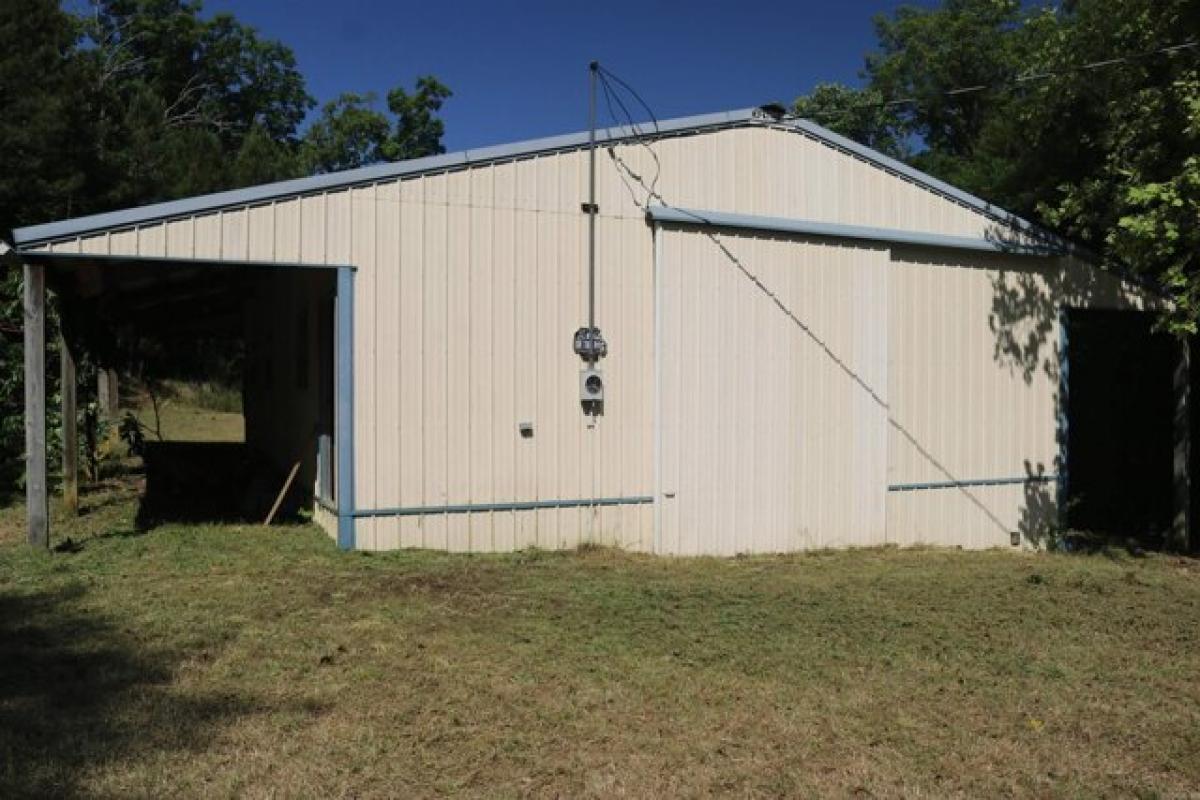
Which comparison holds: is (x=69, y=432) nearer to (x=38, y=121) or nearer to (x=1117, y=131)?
(x=1117, y=131)

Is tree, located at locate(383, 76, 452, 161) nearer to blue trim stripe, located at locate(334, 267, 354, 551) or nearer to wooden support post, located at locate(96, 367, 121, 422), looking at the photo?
wooden support post, located at locate(96, 367, 121, 422)

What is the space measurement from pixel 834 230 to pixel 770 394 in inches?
66.6

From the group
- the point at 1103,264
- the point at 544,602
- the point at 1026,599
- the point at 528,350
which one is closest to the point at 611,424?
the point at 528,350

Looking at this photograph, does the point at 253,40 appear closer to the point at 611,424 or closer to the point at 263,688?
the point at 611,424

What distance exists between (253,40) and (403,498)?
4321cm

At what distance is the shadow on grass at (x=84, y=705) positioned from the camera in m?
3.78

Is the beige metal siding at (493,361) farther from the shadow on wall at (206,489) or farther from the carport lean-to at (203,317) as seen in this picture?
the shadow on wall at (206,489)

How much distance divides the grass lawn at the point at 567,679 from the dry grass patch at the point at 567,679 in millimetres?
18

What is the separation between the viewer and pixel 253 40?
4512cm

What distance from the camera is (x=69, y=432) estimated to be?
366 inches

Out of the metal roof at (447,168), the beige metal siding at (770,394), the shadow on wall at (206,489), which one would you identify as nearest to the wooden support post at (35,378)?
the metal roof at (447,168)

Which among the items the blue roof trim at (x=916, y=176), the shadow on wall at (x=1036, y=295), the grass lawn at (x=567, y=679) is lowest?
the grass lawn at (x=567, y=679)

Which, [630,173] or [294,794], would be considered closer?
[294,794]

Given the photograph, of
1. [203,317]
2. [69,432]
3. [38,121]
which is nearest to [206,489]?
[69,432]
